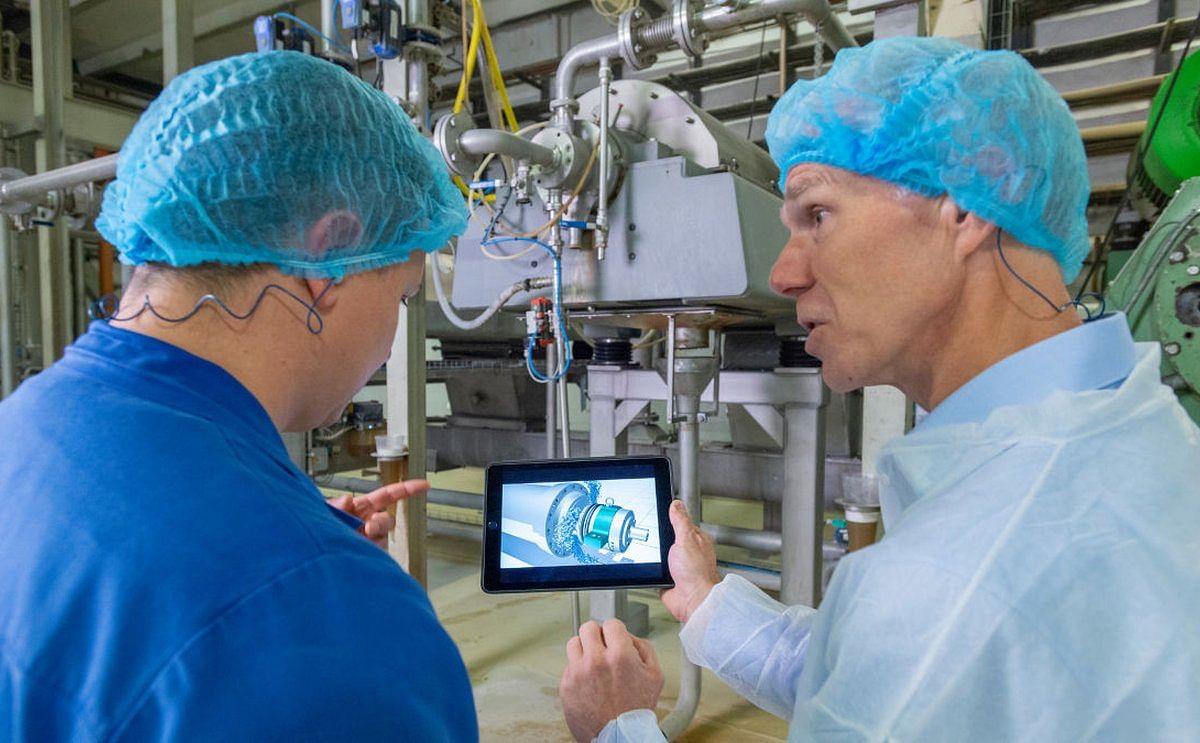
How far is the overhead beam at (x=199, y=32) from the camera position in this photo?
340 cm

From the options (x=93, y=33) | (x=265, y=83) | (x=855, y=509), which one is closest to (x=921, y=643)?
(x=265, y=83)

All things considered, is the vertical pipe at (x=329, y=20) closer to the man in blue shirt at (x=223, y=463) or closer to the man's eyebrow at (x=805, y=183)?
the man in blue shirt at (x=223, y=463)

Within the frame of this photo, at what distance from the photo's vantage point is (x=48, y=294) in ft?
7.98

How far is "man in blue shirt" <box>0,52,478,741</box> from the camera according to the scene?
1.35 ft

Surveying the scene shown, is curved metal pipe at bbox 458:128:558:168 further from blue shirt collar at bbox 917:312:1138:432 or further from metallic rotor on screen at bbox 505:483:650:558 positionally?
blue shirt collar at bbox 917:312:1138:432

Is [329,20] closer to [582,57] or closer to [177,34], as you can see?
[582,57]

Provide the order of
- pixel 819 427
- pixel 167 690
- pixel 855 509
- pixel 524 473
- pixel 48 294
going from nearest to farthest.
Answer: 1. pixel 167 690
2. pixel 524 473
3. pixel 855 509
4. pixel 819 427
5. pixel 48 294

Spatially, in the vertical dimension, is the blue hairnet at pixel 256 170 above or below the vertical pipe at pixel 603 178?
below

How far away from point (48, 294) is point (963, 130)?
9.51ft

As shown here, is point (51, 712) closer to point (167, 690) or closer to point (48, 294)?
point (167, 690)

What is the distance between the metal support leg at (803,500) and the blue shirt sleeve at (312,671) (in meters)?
1.18

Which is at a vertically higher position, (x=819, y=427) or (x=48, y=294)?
(x=48, y=294)

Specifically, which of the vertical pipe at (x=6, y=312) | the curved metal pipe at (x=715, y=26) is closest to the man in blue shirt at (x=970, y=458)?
the curved metal pipe at (x=715, y=26)

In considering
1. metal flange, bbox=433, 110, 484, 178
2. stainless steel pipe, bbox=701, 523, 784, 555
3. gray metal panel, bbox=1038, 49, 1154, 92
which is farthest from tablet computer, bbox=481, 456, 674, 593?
gray metal panel, bbox=1038, 49, 1154, 92
